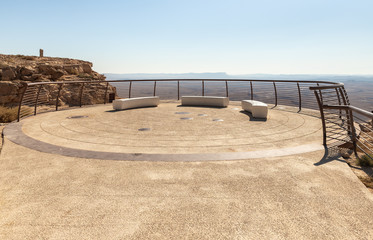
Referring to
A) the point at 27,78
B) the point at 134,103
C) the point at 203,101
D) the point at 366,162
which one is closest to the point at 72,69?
the point at 27,78

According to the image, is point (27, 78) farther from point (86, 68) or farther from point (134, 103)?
point (134, 103)

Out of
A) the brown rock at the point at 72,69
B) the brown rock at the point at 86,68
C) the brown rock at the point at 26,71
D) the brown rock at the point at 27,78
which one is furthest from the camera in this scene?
the brown rock at the point at 86,68

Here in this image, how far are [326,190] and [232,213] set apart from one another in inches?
65.8

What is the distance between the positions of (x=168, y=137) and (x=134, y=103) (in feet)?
20.0

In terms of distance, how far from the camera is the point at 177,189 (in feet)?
11.2

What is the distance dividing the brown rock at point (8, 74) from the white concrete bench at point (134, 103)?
14278 millimetres

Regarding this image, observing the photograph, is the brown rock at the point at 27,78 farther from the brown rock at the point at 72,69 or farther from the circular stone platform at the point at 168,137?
the circular stone platform at the point at 168,137

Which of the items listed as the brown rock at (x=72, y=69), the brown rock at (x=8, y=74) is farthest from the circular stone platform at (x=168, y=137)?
the brown rock at (x=72, y=69)

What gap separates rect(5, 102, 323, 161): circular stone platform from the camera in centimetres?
501

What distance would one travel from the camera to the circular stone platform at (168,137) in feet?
16.4

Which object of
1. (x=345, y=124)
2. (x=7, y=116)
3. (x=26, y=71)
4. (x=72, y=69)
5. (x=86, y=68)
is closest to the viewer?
(x=345, y=124)

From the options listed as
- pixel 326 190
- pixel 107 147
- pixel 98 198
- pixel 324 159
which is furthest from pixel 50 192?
pixel 324 159

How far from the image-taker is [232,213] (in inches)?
111

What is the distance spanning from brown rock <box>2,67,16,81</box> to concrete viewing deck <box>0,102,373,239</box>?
1702cm
